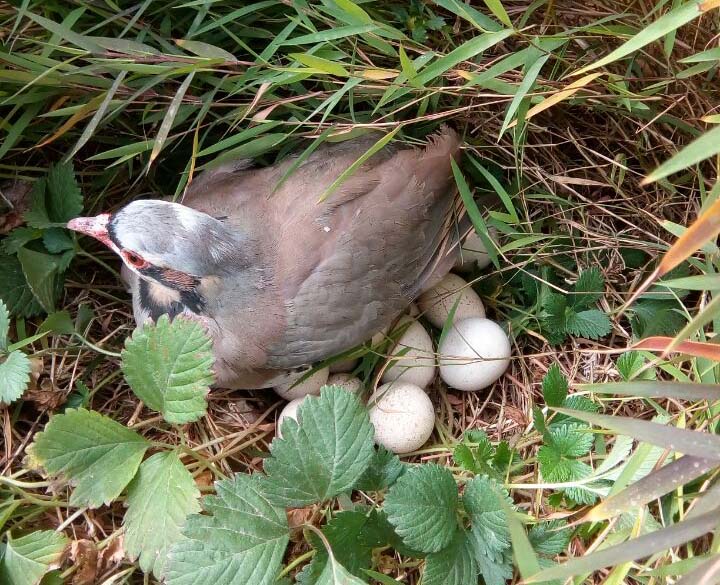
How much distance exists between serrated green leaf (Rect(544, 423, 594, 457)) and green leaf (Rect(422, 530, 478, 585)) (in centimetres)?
37

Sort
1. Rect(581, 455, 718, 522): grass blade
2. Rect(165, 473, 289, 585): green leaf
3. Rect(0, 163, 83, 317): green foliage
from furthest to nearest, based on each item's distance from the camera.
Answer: Rect(0, 163, 83, 317): green foliage < Rect(165, 473, 289, 585): green leaf < Rect(581, 455, 718, 522): grass blade

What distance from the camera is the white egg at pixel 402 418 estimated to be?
2195 millimetres

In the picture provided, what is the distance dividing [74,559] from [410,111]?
5.61 feet

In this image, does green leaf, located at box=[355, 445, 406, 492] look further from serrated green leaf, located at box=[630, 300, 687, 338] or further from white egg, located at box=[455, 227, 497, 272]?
serrated green leaf, located at box=[630, 300, 687, 338]

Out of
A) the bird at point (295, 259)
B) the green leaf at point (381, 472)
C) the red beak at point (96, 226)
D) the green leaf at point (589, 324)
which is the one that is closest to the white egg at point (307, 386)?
the bird at point (295, 259)

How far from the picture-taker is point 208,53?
6.54ft

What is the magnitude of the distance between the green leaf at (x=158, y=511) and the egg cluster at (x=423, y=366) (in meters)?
0.40

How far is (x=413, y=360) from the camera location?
7.69 ft

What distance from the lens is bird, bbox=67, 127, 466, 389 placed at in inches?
80.6

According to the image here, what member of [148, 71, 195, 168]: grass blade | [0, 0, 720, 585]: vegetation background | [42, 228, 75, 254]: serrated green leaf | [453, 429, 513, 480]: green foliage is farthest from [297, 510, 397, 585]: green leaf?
[42, 228, 75, 254]: serrated green leaf

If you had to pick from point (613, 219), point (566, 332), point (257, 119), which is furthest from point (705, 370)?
point (257, 119)

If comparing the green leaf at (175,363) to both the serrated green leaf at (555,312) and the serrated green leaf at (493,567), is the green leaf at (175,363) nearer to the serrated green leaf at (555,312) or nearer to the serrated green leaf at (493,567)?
the serrated green leaf at (493,567)

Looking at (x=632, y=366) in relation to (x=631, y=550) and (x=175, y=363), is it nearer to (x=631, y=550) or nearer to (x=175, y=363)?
(x=631, y=550)

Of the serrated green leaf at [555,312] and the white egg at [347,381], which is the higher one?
the serrated green leaf at [555,312]
